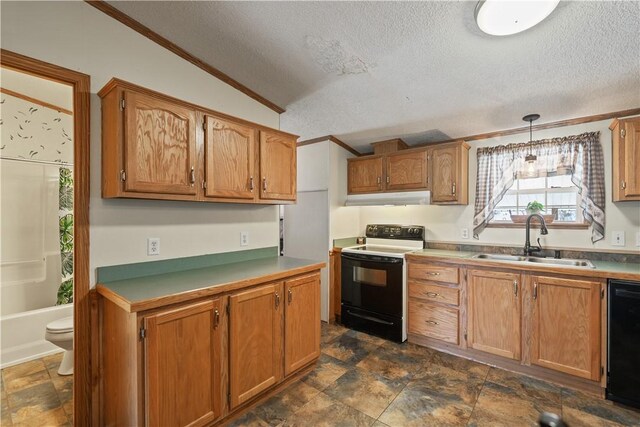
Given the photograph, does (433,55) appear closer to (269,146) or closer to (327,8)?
(327,8)

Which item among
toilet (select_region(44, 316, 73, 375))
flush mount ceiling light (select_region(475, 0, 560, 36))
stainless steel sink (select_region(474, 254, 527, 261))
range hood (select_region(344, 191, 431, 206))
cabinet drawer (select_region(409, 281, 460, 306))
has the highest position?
flush mount ceiling light (select_region(475, 0, 560, 36))

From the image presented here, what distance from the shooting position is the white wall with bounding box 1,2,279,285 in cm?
166

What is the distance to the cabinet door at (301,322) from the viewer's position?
2193mm

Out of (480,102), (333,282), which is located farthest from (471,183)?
(333,282)

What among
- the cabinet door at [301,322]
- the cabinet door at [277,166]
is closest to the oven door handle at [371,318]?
the cabinet door at [301,322]

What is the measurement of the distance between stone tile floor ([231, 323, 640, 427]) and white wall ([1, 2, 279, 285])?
4.38 feet

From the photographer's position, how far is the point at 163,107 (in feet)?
6.04

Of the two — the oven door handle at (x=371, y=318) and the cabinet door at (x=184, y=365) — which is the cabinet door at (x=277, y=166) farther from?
the oven door handle at (x=371, y=318)

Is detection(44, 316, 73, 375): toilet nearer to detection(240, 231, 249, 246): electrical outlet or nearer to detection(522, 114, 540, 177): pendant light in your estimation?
detection(240, 231, 249, 246): electrical outlet

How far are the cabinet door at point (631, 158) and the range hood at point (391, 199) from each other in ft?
4.99

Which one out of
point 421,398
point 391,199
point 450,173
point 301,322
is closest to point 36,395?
point 301,322

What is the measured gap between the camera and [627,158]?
223 centimetres

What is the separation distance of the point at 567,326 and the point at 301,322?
6.75 feet

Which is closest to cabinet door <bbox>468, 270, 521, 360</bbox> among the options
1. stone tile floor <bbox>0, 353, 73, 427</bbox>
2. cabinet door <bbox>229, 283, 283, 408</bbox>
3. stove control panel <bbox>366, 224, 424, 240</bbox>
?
stove control panel <bbox>366, 224, 424, 240</bbox>
